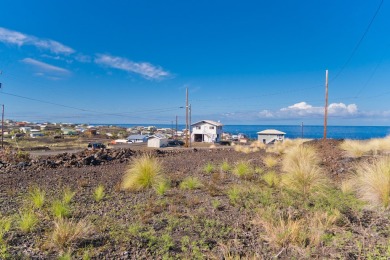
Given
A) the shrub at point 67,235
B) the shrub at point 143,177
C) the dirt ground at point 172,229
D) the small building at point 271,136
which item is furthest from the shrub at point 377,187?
the small building at point 271,136

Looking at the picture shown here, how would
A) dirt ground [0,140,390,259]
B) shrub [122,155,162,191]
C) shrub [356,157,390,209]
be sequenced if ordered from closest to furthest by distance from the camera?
dirt ground [0,140,390,259]
shrub [356,157,390,209]
shrub [122,155,162,191]

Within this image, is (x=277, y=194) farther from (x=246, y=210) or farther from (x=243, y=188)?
(x=246, y=210)

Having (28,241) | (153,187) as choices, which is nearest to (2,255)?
(28,241)

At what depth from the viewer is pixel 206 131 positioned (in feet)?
204

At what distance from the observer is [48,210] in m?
5.70

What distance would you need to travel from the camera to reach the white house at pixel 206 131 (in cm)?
6106

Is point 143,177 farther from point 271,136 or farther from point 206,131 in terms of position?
point 271,136

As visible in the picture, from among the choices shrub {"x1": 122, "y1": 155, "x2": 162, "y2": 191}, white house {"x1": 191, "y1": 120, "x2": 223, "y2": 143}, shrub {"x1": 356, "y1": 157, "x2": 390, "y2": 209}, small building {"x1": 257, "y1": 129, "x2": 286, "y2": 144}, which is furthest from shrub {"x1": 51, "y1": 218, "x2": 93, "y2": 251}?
small building {"x1": 257, "y1": 129, "x2": 286, "y2": 144}

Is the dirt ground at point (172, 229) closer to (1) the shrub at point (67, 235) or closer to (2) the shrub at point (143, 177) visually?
(1) the shrub at point (67, 235)

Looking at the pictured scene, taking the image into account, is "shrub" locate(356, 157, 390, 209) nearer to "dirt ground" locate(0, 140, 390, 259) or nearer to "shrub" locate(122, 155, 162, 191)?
"dirt ground" locate(0, 140, 390, 259)

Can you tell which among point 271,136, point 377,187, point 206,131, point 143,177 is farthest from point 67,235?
point 271,136

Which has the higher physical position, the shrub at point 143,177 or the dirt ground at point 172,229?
the shrub at point 143,177

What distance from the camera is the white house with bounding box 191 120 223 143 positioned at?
200 feet

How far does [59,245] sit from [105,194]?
3.50m
